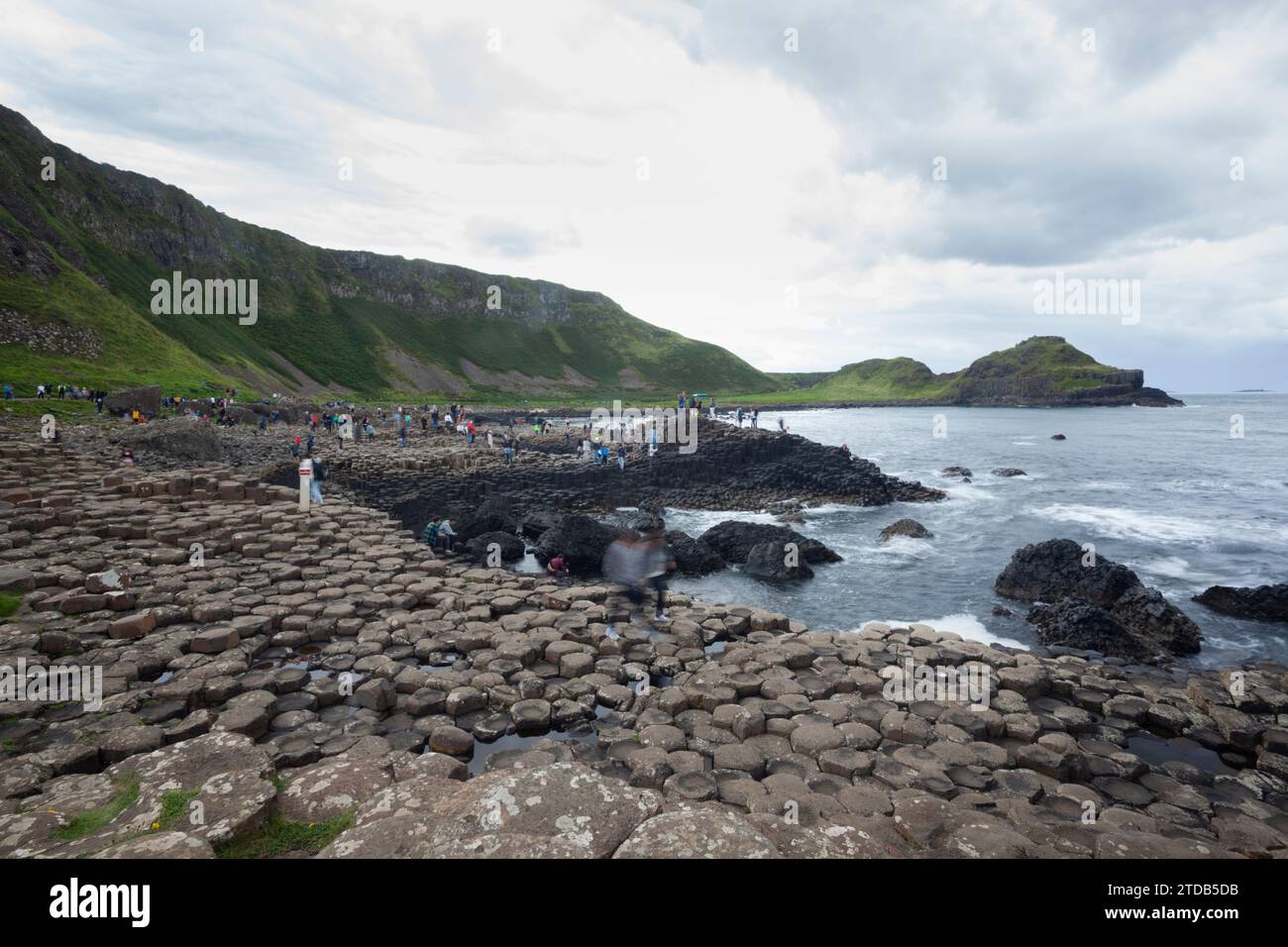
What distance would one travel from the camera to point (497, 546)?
20.9 meters

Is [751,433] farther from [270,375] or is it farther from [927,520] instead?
[270,375]

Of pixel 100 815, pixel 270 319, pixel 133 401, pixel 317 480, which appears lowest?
pixel 100 815

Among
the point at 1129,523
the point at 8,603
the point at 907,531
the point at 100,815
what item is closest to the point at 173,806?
the point at 100,815

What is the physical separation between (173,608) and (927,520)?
103 ft

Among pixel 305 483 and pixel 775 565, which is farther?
pixel 775 565

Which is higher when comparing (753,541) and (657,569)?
(657,569)

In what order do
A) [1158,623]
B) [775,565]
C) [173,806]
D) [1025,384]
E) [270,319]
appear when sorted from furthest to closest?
[1025,384], [270,319], [775,565], [1158,623], [173,806]

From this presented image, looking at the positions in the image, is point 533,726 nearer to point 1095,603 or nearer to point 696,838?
point 696,838

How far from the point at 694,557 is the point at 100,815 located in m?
17.8

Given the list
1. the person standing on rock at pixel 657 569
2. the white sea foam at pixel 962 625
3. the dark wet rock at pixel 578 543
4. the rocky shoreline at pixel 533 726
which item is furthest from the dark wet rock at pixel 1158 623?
the dark wet rock at pixel 578 543

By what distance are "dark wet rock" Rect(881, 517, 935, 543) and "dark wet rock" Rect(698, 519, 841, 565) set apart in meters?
4.99

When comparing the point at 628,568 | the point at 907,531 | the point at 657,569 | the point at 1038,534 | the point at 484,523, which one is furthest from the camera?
the point at 1038,534

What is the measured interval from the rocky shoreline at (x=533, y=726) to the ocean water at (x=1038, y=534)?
17.0ft

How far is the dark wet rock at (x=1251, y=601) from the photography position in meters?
17.1
